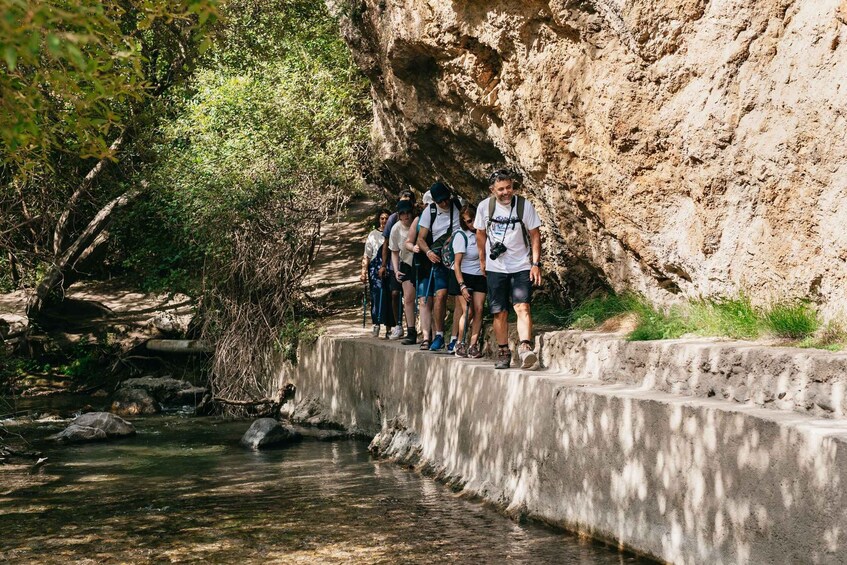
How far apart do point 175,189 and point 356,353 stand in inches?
195

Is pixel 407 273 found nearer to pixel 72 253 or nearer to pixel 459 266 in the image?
pixel 459 266

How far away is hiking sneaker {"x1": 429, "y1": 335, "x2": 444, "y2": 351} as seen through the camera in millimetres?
11984

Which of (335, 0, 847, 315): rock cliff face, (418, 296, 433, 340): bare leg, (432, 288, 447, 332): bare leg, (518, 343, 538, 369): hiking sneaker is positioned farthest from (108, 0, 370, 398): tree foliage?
(518, 343, 538, 369): hiking sneaker

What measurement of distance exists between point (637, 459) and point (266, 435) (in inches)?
275

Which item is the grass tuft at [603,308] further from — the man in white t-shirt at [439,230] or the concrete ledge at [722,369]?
the man in white t-shirt at [439,230]

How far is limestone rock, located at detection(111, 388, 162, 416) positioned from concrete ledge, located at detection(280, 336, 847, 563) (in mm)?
6269

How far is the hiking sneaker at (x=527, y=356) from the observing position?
9.62 metres

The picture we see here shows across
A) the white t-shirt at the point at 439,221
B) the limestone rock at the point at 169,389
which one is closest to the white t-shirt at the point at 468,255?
the white t-shirt at the point at 439,221

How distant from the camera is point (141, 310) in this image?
70.4ft

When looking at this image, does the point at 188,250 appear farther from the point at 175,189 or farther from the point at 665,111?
the point at 665,111

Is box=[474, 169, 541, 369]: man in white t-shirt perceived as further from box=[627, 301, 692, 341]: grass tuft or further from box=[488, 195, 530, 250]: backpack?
box=[627, 301, 692, 341]: grass tuft

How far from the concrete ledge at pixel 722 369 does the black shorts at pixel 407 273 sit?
12.4 feet

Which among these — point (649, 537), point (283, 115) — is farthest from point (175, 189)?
point (649, 537)

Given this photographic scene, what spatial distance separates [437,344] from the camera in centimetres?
1202
